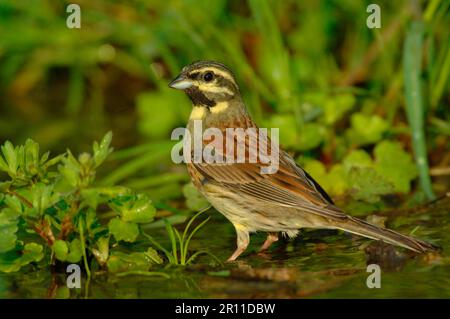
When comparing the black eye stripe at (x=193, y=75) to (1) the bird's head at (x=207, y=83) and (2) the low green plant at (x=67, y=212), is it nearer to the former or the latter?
(1) the bird's head at (x=207, y=83)

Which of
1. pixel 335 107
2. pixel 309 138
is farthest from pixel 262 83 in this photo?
pixel 309 138

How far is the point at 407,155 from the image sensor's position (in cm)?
691

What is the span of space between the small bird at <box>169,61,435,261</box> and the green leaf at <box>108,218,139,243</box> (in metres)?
0.67

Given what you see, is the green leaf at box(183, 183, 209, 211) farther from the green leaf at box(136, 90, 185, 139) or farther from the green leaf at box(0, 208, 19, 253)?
the green leaf at box(136, 90, 185, 139)

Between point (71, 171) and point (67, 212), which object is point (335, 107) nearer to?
point (67, 212)

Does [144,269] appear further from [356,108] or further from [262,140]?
[356,108]

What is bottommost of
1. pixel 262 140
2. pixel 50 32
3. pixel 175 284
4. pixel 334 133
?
pixel 175 284

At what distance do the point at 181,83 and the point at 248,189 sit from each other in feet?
2.71

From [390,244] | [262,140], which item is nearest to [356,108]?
[262,140]

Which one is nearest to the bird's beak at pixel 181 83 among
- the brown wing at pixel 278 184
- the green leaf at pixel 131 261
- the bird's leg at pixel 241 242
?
the brown wing at pixel 278 184

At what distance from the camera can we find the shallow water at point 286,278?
4719mm

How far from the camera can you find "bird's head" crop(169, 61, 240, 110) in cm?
598

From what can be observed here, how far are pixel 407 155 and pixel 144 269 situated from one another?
2521 millimetres

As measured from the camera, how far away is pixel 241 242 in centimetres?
562
